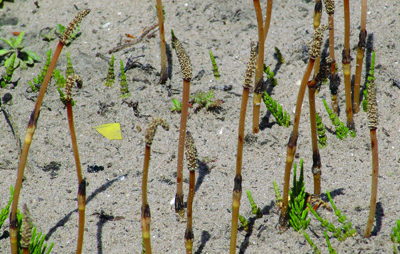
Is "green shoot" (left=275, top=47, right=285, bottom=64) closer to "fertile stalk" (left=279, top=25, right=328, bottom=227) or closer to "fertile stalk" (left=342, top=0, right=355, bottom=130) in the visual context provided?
"fertile stalk" (left=342, top=0, right=355, bottom=130)

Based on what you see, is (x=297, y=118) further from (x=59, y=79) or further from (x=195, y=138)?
(x=59, y=79)

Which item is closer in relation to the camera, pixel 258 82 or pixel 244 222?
pixel 244 222

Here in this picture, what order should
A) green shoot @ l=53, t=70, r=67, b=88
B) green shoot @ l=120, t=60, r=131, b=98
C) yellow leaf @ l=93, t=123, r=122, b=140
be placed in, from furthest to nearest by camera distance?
green shoot @ l=53, t=70, r=67, b=88 < green shoot @ l=120, t=60, r=131, b=98 < yellow leaf @ l=93, t=123, r=122, b=140

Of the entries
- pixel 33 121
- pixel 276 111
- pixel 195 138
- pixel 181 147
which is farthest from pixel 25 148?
pixel 276 111

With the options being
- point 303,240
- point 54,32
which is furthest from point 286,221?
point 54,32

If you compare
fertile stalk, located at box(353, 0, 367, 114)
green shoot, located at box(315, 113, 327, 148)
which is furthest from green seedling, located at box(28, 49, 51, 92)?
fertile stalk, located at box(353, 0, 367, 114)

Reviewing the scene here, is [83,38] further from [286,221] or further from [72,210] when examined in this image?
[286,221]
